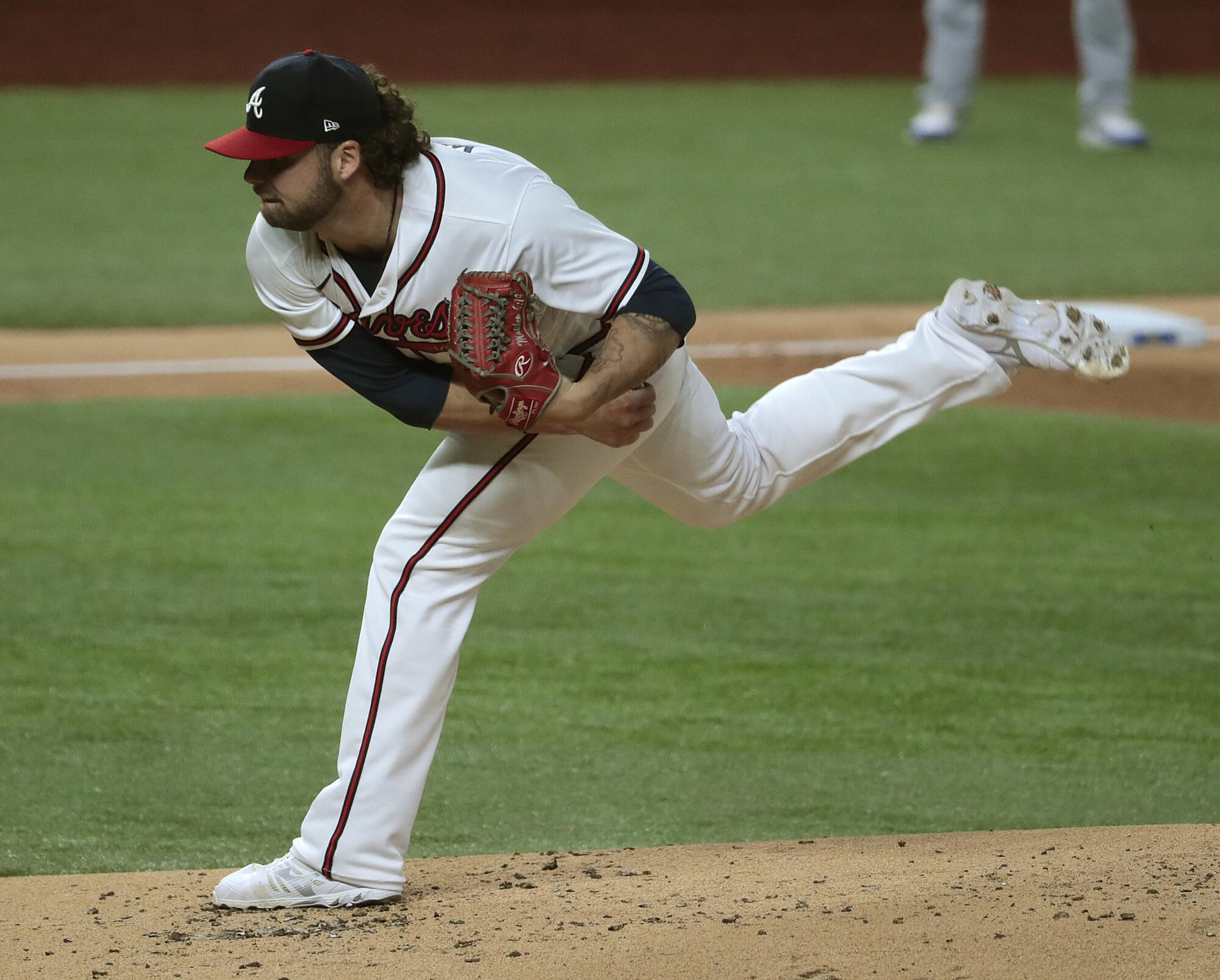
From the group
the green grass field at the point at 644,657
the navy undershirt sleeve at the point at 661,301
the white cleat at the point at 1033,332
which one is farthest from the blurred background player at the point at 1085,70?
the navy undershirt sleeve at the point at 661,301

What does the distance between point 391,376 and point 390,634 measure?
47 centimetres

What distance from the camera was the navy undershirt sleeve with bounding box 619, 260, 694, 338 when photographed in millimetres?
3076

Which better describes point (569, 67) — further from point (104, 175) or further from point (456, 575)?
point (456, 575)

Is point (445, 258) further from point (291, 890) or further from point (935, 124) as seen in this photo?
point (935, 124)

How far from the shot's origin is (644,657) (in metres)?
4.77

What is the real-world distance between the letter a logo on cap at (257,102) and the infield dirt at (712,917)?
1401 millimetres

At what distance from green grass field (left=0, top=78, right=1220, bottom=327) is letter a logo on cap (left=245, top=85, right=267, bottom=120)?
7.42 metres

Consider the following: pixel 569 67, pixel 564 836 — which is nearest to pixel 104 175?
pixel 569 67

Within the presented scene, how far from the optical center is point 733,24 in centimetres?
1705

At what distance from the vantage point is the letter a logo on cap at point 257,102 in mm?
2881

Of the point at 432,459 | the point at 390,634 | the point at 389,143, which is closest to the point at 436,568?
the point at 390,634

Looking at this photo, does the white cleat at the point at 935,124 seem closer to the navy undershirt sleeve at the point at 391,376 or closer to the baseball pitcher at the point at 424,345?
the baseball pitcher at the point at 424,345

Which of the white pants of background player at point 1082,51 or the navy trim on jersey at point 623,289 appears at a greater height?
the navy trim on jersey at point 623,289

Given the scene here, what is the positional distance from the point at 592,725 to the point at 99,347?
5.87m
